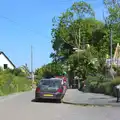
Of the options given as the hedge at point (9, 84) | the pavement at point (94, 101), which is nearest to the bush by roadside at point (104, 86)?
the pavement at point (94, 101)

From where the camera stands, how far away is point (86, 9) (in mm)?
83062

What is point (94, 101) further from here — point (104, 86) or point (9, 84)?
point (9, 84)

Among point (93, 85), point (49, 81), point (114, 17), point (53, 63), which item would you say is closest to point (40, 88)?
point (49, 81)

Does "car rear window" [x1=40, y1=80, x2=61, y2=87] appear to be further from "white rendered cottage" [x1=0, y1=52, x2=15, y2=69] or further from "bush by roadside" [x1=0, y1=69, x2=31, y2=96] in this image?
"white rendered cottage" [x1=0, y1=52, x2=15, y2=69]

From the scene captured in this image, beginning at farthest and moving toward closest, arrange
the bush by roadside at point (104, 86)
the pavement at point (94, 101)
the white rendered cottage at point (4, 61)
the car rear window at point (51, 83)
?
1. the white rendered cottage at point (4, 61)
2. the bush by roadside at point (104, 86)
3. the car rear window at point (51, 83)
4. the pavement at point (94, 101)

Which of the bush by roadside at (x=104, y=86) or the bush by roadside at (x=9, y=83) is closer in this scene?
the bush by roadside at (x=104, y=86)

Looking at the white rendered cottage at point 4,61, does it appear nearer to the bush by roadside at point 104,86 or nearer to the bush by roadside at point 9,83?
the bush by roadside at point 9,83

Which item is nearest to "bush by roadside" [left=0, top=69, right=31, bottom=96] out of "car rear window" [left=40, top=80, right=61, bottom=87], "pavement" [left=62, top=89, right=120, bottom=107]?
"pavement" [left=62, top=89, right=120, bottom=107]

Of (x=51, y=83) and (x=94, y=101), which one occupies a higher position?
Result: (x=51, y=83)

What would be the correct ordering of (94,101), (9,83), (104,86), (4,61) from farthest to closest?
1. (4,61)
2. (9,83)
3. (104,86)
4. (94,101)

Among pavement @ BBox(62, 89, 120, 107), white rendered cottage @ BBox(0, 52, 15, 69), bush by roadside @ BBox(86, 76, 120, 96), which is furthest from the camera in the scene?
white rendered cottage @ BBox(0, 52, 15, 69)

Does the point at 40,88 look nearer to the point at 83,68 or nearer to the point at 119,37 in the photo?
the point at 83,68

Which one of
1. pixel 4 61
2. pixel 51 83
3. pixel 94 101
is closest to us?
pixel 94 101

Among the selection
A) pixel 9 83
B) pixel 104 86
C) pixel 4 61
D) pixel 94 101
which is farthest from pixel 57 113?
pixel 4 61
